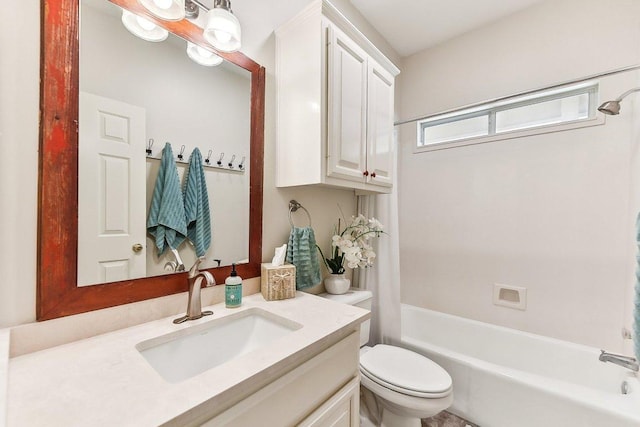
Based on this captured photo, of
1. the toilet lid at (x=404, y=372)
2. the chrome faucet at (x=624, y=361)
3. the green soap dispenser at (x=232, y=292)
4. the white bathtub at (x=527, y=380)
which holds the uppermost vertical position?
the green soap dispenser at (x=232, y=292)

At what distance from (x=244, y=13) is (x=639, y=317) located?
179 centimetres

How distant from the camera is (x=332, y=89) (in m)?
1.17

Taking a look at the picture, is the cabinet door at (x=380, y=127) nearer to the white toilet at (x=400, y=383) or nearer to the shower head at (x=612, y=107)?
the white toilet at (x=400, y=383)

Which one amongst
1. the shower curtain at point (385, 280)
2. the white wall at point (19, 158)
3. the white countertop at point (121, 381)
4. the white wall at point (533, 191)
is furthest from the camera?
the shower curtain at point (385, 280)

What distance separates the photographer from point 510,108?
199 centimetres

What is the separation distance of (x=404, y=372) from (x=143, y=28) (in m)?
1.81

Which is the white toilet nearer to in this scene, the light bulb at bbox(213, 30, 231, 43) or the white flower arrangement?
the white flower arrangement

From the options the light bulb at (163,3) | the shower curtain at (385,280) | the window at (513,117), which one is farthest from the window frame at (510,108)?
the light bulb at (163,3)

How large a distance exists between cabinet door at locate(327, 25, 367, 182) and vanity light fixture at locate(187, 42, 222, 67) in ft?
1.57

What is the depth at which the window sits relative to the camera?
1.73 meters

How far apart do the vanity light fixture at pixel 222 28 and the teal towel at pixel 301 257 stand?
0.83 m

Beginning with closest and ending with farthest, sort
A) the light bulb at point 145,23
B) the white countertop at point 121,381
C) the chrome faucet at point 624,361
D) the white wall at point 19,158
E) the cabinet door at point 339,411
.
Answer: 1. the white countertop at point 121,381
2. the white wall at point 19,158
3. the cabinet door at point 339,411
4. the light bulb at point 145,23
5. the chrome faucet at point 624,361

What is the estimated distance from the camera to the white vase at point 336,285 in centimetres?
150

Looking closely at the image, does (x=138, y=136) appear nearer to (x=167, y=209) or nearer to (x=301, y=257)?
(x=167, y=209)
